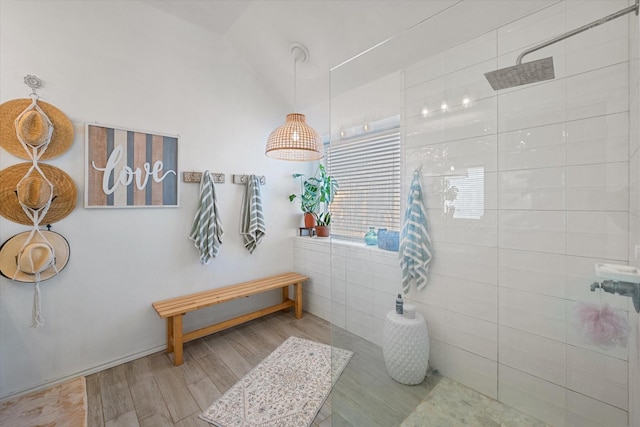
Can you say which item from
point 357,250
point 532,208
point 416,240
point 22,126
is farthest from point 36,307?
point 532,208

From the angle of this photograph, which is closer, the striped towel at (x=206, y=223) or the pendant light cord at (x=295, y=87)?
the striped towel at (x=206, y=223)

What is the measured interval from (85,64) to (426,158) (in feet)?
8.10

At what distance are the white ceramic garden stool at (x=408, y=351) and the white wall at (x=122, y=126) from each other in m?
1.63

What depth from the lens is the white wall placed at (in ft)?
5.54

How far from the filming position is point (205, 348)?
2.25m

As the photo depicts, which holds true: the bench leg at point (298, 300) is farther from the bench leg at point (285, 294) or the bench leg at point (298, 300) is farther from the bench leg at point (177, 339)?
the bench leg at point (177, 339)

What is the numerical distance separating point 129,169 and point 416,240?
221 cm

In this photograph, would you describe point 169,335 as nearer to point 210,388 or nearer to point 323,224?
point 210,388

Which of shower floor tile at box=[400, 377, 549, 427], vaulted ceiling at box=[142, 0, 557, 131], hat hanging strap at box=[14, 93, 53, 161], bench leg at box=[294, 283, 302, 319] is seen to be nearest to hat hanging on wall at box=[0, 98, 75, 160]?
hat hanging strap at box=[14, 93, 53, 161]

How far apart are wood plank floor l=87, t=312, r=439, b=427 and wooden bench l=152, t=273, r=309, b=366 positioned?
0.14m

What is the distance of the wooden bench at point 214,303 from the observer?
6.61 feet

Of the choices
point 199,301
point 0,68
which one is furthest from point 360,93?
point 0,68

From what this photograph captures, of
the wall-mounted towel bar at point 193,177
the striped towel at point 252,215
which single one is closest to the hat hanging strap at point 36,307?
the wall-mounted towel bar at point 193,177

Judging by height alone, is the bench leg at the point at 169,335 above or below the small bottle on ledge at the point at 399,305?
below
